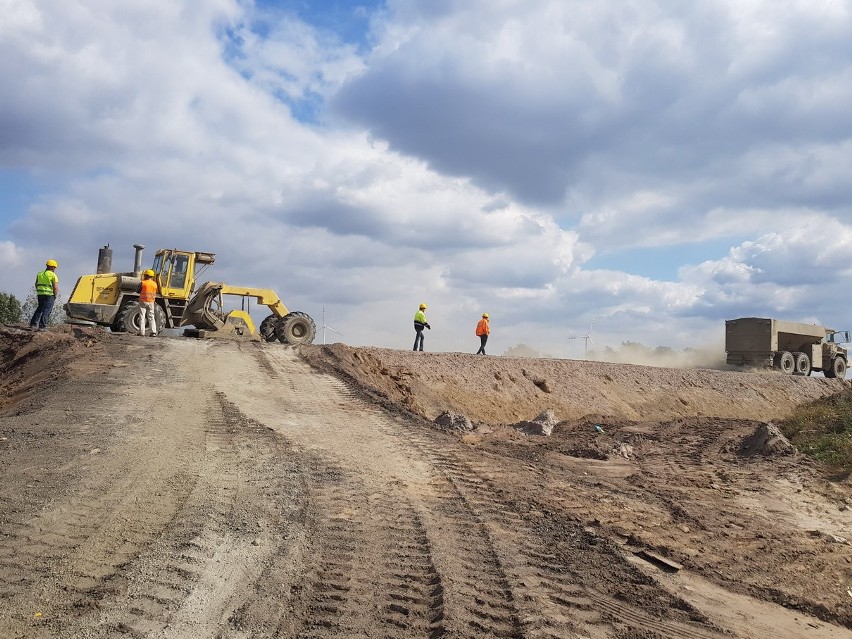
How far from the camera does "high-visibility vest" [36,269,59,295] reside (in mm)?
18625

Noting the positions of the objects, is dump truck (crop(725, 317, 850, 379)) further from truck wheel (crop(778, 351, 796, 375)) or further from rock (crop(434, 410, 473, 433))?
rock (crop(434, 410, 473, 433))

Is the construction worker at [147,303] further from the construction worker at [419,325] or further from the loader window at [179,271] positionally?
the construction worker at [419,325]

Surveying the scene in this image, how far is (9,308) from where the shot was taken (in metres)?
41.0

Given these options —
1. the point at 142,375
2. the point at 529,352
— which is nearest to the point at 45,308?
the point at 142,375

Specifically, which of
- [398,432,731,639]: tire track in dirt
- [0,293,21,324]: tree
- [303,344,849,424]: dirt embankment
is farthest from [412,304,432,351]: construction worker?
[0,293,21,324]: tree

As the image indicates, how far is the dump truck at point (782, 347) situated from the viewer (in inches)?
1180

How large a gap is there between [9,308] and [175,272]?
27.5 meters

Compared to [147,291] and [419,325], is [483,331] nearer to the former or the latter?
[419,325]

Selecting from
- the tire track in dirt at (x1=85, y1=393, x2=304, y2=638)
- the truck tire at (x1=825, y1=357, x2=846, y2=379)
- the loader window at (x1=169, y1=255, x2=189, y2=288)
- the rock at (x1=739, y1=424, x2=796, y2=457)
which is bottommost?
the tire track in dirt at (x1=85, y1=393, x2=304, y2=638)

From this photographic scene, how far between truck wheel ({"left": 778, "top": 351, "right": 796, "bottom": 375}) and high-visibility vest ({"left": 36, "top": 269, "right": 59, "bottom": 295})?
29.4 meters

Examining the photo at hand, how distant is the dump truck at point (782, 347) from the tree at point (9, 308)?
1624 inches

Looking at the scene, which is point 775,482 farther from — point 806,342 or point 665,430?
point 806,342

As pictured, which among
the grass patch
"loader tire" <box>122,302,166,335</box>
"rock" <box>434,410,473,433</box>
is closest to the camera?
the grass patch

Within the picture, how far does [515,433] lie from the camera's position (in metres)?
12.1
